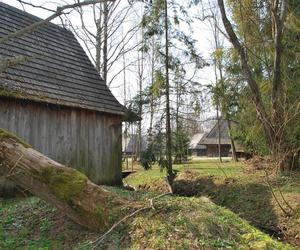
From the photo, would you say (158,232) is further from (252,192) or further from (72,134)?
(252,192)

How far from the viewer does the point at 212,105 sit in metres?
14.4

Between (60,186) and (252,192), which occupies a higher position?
(60,186)

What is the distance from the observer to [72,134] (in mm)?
10969

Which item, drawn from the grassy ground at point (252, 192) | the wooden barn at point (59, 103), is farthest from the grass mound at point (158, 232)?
the wooden barn at point (59, 103)

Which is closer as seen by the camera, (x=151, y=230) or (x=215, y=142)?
(x=151, y=230)

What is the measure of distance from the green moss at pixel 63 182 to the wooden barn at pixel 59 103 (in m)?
3.81

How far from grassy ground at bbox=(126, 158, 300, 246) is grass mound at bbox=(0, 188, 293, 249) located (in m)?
3.48

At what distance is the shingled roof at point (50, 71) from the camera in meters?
9.60

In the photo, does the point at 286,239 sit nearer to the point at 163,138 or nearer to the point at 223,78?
the point at 163,138

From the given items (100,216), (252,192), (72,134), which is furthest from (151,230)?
(252,192)

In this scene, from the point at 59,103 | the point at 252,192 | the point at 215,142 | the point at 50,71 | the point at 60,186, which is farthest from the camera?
the point at 215,142

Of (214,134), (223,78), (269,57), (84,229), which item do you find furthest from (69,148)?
(214,134)

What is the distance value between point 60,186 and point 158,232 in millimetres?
1670

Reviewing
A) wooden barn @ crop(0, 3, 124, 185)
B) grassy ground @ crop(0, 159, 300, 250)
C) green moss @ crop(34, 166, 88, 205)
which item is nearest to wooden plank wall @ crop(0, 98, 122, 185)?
wooden barn @ crop(0, 3, 124, 185)
